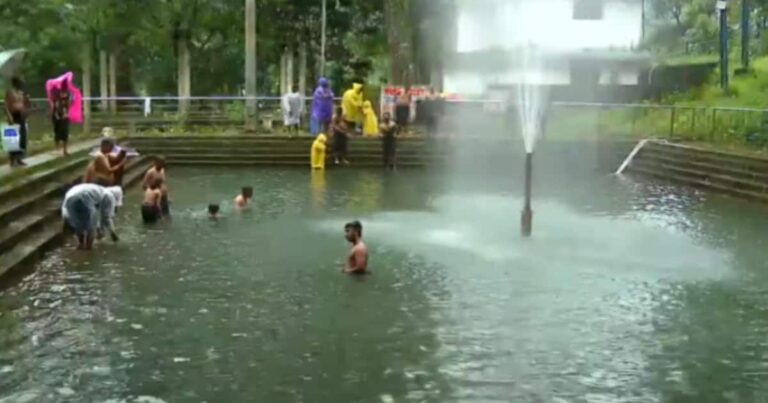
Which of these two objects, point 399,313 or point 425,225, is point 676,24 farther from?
point 399,313

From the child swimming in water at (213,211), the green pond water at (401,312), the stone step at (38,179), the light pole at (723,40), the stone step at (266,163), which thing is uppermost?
the light pole at (723,40)

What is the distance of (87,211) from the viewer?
43.4 ft

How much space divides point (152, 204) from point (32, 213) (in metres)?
1.77

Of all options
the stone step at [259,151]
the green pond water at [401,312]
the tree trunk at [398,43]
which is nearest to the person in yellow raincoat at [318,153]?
the stone step at [259,151]

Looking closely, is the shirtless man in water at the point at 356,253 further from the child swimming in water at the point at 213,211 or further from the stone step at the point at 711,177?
the stone step at the point at 711,177

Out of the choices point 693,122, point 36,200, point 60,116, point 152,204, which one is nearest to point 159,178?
point 152,204

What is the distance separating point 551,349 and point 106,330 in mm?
3745

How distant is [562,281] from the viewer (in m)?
A: 11.6

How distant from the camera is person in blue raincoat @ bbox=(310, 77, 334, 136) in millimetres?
28156

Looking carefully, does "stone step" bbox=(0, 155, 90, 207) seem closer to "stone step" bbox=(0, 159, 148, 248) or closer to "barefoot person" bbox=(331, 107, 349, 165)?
"stone step" bbox=(0, 159, 148, 248)

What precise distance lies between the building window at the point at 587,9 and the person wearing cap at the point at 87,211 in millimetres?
24806

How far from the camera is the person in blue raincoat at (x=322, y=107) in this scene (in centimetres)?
2816

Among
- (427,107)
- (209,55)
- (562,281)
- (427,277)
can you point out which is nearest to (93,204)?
(427,277)

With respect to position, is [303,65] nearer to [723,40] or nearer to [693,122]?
[723,40]
